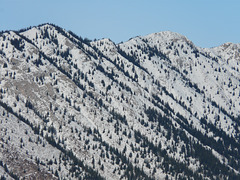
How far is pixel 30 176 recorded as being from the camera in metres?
199

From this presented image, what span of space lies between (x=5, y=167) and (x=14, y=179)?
8.75m

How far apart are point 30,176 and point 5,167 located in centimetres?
1356

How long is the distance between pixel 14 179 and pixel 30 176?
12.7 meters

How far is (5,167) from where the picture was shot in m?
192

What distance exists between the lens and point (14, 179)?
187 metres
